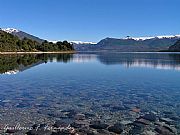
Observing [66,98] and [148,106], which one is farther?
[66,98]

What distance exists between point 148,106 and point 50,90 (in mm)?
11979

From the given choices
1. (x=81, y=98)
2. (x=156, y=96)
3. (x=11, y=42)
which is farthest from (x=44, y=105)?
(x=11, y=42)

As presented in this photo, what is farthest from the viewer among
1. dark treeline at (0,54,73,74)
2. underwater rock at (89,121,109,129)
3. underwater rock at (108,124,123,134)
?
dark treeline at (0,54,73,74)

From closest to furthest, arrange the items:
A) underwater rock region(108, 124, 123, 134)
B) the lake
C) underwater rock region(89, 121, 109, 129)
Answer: underwater rock region(108, 124, 123, 134) → underwater rock region(89, 121, 109, 129) → the lake

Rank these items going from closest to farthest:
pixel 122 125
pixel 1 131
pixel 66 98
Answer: pixel 1 131
pixel 122 125
pixel 66 98

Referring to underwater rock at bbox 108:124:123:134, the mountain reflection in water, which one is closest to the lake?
underwater rock at bbox 108:124:123:134

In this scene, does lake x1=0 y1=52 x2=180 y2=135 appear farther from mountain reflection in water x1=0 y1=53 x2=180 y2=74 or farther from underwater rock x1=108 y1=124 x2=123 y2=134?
mountain reflection in water x1=0 y1=53 x2=180 y2=74

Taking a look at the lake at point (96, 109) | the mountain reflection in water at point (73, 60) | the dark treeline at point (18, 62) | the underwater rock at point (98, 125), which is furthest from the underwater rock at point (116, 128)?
the dark treeline at point (18, 62)

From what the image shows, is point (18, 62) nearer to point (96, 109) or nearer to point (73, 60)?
point (73, 60)

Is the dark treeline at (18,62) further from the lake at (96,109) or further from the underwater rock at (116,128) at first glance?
the underwater rock at (116,128)

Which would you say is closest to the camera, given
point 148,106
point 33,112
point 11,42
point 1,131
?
point 1,131

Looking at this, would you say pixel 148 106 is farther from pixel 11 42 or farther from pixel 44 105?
pixel 11 42

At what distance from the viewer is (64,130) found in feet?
54.0

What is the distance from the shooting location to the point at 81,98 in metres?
26.1
